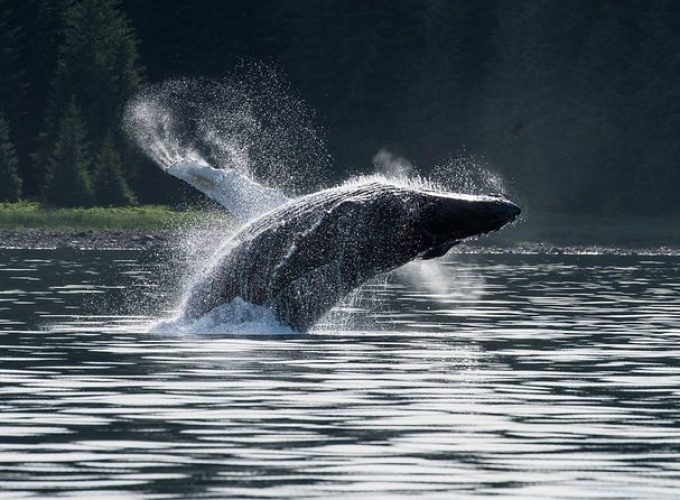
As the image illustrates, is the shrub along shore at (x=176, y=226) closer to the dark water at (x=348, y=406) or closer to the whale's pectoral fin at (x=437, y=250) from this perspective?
the dark water at (x=348, y=406)

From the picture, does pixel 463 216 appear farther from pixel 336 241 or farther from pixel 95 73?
pixel 95 73

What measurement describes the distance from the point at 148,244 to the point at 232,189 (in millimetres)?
46769

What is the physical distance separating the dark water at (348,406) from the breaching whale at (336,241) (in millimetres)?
774

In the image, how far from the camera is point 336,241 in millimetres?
28109

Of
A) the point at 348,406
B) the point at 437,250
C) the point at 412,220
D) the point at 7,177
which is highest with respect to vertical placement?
the point at 7,177

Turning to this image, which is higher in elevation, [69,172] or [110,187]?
[69,172]

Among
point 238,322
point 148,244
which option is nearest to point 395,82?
point 148,244

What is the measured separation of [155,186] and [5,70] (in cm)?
1035

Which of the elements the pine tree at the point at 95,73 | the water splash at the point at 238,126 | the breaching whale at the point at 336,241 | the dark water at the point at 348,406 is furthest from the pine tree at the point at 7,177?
the breaching whale at the point at 336,241

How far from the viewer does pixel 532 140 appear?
110 m

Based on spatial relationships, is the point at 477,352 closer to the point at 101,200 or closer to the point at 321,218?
the point at 321,218

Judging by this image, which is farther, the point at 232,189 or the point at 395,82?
the point at 395,82

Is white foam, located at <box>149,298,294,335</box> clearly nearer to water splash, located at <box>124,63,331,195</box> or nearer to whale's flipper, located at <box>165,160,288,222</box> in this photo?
whale's flipper, located at <box>165,160,288,222</box>

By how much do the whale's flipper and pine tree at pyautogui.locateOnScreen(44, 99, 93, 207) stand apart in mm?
63756
